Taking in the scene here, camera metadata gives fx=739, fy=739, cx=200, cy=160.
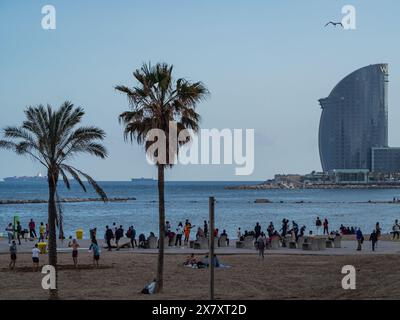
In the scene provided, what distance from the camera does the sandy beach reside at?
19781 millimetres

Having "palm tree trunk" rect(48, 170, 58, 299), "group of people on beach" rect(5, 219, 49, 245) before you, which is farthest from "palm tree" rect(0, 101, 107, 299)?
"group of people on beach" rect(5, 219, 49, 245)

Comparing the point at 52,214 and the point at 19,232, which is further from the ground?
the point at 52,214

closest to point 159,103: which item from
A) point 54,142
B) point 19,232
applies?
point 54,142

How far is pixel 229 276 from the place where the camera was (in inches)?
971

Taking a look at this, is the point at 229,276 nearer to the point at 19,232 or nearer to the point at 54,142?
the point at 54,142

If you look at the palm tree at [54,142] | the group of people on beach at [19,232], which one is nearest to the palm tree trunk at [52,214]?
the palm tree at [54,142]

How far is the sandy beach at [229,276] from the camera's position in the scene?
64.9 ft

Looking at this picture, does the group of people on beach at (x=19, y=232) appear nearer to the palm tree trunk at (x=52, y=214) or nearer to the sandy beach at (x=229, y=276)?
the sandy beach at (x=229, y=276)

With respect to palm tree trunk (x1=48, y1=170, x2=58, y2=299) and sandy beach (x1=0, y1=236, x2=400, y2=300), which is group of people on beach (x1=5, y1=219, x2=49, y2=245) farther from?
palm tree trunk (x1=48, y1=170, x2=58, y2=299)

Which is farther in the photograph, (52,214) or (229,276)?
(229,276)

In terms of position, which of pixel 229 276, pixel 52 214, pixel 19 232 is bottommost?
pixel 229 276

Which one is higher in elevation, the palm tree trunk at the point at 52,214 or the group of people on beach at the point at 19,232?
the palm tree trunk at the point at 52,214
